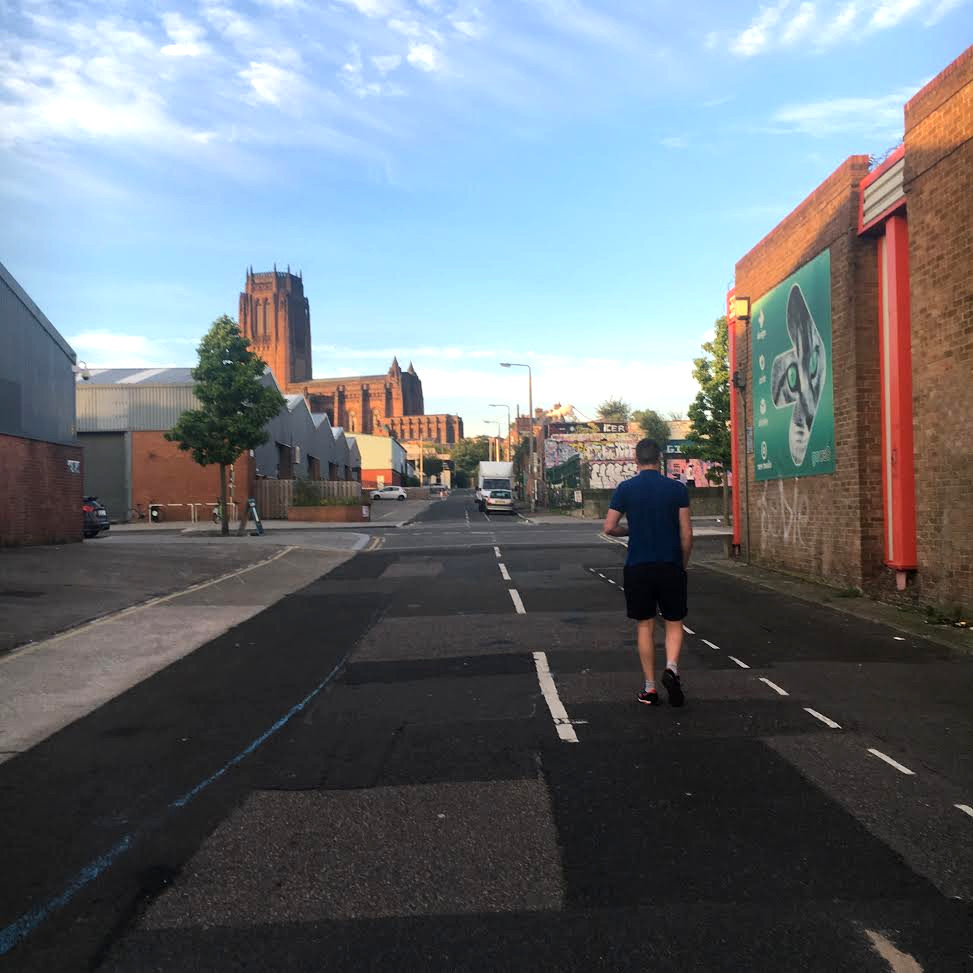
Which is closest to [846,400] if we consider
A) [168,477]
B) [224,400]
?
[224,400]

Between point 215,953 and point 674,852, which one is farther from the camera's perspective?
point 674,852

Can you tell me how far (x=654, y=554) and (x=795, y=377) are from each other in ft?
32.5

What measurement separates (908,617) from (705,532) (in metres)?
19.5

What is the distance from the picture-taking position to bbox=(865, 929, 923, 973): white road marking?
2.96m

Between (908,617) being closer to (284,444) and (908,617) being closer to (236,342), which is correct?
(236,342)

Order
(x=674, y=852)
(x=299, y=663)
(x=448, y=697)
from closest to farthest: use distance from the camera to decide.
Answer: (x=674, y=852)
(x=448, y=697)
(x=299, y=663)

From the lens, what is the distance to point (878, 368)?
41.9 ft

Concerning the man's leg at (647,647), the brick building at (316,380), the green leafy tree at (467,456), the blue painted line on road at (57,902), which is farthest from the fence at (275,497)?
the green leafy tree at (467,456)

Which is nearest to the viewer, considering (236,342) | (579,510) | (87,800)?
(87,800)

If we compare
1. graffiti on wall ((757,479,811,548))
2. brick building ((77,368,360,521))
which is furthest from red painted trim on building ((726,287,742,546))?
brick building ((77,368,360,521))

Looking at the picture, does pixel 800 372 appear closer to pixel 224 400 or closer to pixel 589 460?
pixel 224 400

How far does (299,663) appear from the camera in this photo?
8.66 m

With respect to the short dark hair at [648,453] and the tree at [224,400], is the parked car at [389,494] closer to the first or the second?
the tree at [224,400]

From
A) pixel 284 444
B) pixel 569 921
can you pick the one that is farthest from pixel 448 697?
pixel 284 444
